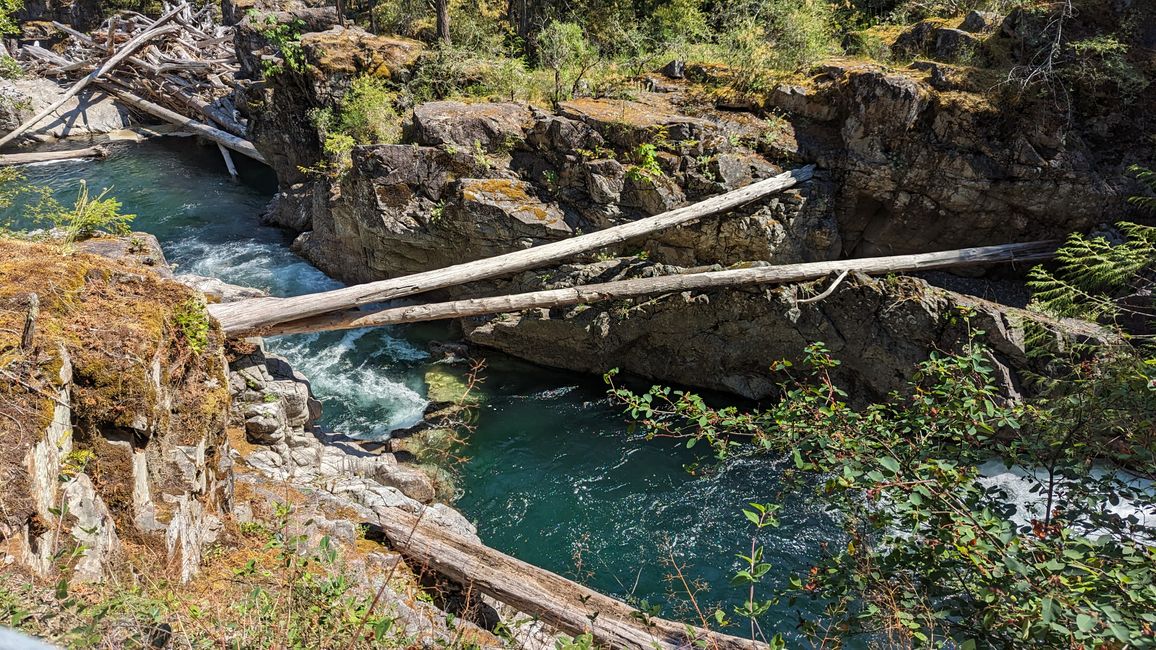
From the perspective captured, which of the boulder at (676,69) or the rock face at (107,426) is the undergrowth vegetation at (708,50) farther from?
the rock face at (107,426)

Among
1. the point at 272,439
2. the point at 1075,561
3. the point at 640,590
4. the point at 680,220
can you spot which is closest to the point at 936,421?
the point at 1075,561

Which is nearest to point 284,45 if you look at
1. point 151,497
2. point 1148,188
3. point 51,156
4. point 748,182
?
point 51,156

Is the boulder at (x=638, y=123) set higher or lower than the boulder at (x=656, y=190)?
higher

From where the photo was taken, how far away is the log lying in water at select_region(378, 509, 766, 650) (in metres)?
5.55

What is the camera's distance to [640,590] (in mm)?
7723

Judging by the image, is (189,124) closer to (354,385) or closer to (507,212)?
(354,385)

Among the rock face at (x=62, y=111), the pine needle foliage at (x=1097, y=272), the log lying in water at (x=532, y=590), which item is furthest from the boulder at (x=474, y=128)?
the rock face at (x=62, y=111)

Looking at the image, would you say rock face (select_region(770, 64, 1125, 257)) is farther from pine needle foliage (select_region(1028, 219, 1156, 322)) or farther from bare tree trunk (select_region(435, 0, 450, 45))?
bare tree trunk (select_region(435, 0, 450, 45))

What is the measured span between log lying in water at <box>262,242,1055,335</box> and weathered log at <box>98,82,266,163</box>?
1135 cm

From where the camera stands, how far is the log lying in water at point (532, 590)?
218 inches

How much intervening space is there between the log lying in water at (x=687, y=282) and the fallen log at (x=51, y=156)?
1630 centimetres

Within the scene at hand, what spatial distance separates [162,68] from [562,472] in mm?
20785

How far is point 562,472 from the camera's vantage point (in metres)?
9.59

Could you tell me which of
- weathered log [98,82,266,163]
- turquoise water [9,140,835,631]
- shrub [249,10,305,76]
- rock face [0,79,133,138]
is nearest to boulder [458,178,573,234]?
turquoise water [9,140,835,631]
